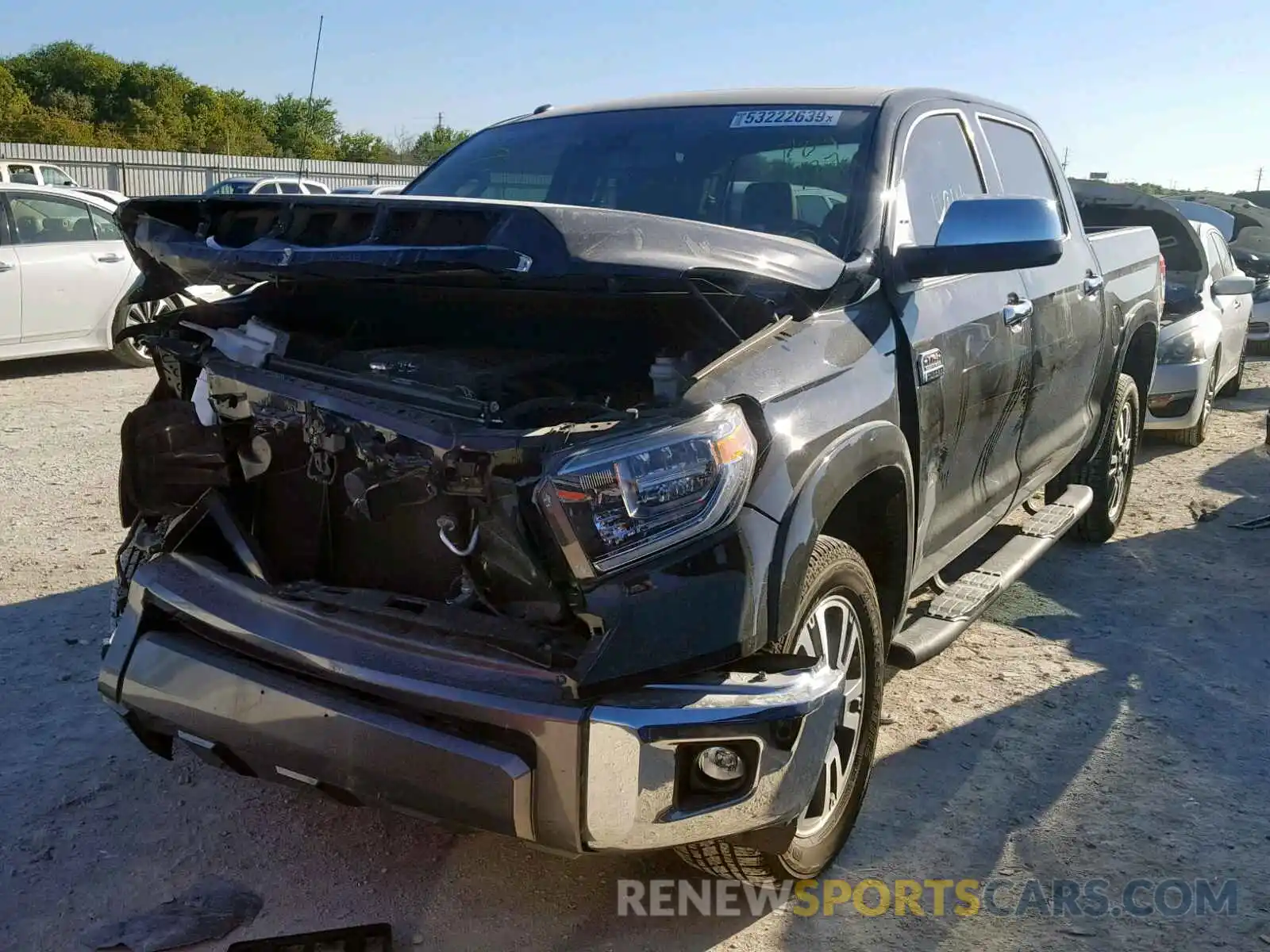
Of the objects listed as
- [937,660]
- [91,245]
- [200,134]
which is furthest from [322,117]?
[937,660]

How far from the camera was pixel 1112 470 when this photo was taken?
591 cm

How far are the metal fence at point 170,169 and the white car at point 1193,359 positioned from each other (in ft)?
69.9

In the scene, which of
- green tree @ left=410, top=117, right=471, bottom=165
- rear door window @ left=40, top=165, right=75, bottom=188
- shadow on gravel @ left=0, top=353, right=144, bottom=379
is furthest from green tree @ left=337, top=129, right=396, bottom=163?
shadow on gravel @ left=0, top=353, right=144, bottom=379

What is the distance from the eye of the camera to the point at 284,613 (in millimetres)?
2609

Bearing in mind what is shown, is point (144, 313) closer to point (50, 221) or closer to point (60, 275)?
point (60, 275)

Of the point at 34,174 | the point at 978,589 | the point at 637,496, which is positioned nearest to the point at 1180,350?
the point at 978,589

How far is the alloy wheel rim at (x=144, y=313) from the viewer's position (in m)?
3.37

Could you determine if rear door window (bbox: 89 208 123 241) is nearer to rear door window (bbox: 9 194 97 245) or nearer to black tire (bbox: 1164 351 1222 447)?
rear door window (bbox: 9 194 97 245)

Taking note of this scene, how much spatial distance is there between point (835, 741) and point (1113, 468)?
11.9 feet

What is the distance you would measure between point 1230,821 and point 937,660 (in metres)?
1.32

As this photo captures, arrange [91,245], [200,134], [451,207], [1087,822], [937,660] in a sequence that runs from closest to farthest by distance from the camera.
→ [451,207]
[1087,822]
[937,660]
[91,245]
[200,134]

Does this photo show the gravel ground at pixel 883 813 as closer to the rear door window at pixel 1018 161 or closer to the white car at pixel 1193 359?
the rear door window at pixel 1018 161

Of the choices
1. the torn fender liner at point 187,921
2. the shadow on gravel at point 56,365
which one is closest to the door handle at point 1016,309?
the torn fender liner at point 187,921

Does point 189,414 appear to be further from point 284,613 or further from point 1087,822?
point 1087,822
